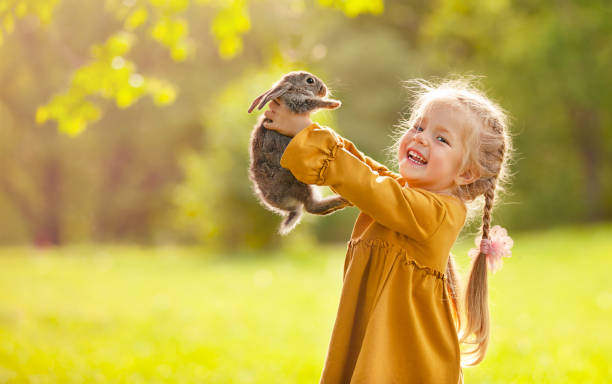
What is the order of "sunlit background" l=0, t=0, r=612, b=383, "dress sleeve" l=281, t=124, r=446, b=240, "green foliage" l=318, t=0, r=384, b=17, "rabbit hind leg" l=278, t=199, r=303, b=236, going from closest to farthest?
"dress sleeve" l=281, t=124, r=446, b=240 < "rabbit hind leg" l=278, t=199, r=303, b=236 < "green foliage" l=318, t=0, r=384, b=17 < "sunlit background" l=0, t=0, r=612, b=383

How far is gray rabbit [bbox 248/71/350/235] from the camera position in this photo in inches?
76.9

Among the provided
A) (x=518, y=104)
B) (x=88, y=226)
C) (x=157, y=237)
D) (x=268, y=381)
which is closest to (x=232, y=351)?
(x=268, y=381)

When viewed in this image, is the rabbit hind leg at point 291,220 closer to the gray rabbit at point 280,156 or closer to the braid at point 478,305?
the gray rabbit at point 280,156

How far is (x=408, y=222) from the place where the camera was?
6.35 ft

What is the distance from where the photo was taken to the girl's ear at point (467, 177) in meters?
2.12

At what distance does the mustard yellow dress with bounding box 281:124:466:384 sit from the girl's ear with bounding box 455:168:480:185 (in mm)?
69

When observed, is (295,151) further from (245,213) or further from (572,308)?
(245,213)

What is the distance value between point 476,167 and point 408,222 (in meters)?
0.36

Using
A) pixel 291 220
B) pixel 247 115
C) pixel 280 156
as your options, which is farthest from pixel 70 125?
pixel 247 115

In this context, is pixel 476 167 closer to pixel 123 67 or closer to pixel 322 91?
pixel 322 91

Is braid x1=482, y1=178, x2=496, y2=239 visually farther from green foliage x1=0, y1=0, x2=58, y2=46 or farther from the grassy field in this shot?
green foliage x1=0, y1=0, x2=58, y2=46

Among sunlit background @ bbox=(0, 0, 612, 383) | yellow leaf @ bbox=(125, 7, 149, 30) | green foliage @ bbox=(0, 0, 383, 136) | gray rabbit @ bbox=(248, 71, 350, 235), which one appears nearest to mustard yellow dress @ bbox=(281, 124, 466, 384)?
gray rabbit @ bbox=(248, 71, 350, 235)

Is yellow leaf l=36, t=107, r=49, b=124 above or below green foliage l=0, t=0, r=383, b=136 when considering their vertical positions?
below

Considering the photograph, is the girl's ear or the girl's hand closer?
the girl's hand
